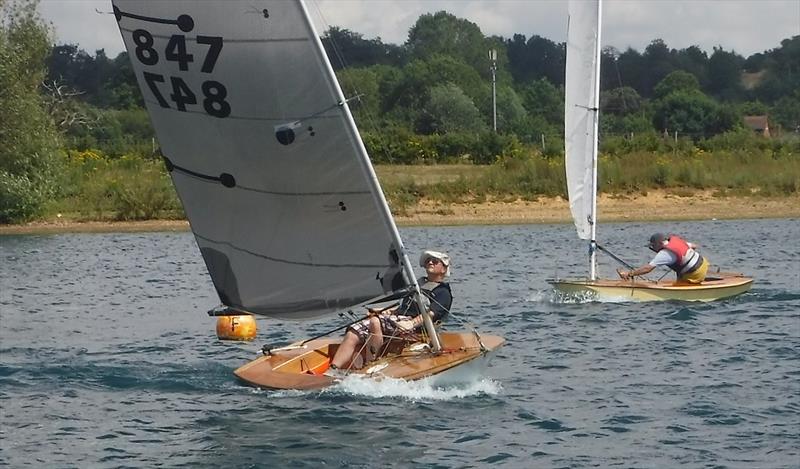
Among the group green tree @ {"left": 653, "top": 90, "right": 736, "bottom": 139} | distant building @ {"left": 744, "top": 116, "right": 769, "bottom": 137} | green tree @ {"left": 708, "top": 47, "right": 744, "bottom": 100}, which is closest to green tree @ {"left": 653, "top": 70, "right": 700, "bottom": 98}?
green tree @ {"left": 708, "top": 47, "right": 744, "bottom": 100}

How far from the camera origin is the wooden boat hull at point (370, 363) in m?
14.6

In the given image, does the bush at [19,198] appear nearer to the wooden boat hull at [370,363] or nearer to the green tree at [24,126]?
the green tree at [24,126]

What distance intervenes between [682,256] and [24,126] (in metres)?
26.7

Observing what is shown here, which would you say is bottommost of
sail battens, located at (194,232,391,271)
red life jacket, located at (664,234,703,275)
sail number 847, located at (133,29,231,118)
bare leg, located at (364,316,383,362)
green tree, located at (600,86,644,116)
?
bare leg, located at (364,316,383,362)

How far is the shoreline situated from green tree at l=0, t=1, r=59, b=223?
91 centimetres

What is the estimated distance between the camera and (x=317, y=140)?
13953mm

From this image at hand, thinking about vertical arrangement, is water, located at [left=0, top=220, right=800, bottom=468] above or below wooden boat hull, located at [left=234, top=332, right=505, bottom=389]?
below

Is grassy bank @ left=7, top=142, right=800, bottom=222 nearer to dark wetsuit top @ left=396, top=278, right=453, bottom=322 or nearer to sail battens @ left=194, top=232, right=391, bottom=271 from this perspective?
dark wetsuit top @ left=396, top=278, right=453, bottom=322

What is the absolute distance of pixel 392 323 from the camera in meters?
15.2

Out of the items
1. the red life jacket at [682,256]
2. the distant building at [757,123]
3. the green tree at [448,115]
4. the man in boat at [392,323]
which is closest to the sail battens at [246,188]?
the man in boat at [392,323]

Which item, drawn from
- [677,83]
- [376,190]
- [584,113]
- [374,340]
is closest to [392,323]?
[374,340]

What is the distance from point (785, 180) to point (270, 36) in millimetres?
34172

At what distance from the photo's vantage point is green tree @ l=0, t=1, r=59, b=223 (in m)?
42.6

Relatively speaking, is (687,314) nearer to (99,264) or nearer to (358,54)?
(99,264)
